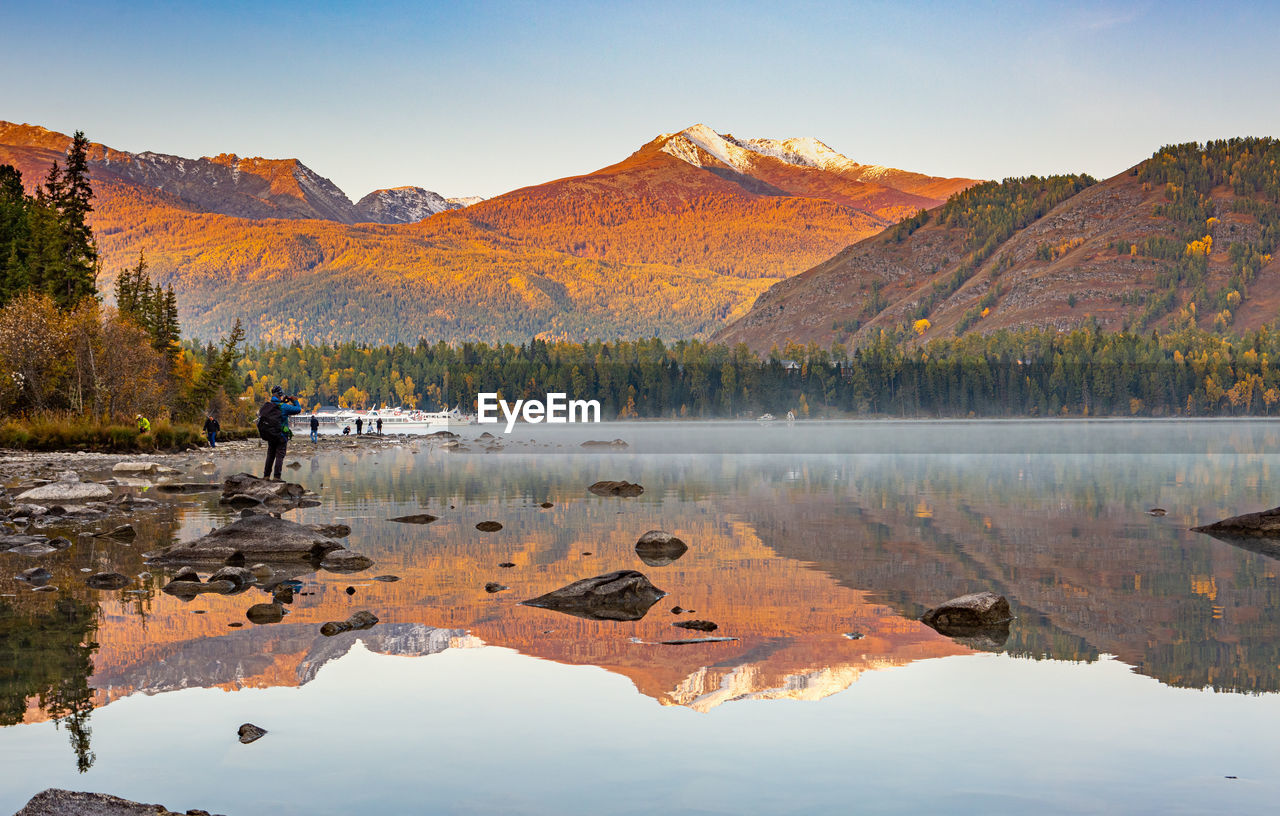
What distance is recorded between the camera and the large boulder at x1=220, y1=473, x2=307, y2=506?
3700 centimetres

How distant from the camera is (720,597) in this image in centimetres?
2025

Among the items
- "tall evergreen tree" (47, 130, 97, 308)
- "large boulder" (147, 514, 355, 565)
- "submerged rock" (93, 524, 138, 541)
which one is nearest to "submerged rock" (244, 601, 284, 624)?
"large boulder" (147, 514, 355, 565)

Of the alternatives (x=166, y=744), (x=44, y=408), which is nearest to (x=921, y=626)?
(x=166, y=744)

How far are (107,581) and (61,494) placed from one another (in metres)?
18.5

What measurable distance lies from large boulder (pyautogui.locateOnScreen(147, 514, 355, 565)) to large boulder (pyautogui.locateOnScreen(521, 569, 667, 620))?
7.40 metres

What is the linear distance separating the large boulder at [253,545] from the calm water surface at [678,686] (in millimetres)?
1231

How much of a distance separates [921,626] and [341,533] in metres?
16.4

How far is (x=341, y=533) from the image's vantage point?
28734 millimetres

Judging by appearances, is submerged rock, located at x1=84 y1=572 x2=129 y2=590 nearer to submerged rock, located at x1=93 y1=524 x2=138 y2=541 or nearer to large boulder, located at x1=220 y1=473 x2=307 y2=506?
submerged rock, located at x1=93 y1=524 x2=138 y2=541

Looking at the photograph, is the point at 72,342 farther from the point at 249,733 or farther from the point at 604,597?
the point at 249,733

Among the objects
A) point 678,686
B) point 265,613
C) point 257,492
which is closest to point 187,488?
point 257,492

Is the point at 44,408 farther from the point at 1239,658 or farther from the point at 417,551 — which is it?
the point at 1239,658

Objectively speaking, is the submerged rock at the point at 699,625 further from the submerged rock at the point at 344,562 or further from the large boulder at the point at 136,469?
the large boulder at the point at 136,469

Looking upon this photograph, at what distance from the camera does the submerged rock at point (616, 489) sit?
4691 centimetres
